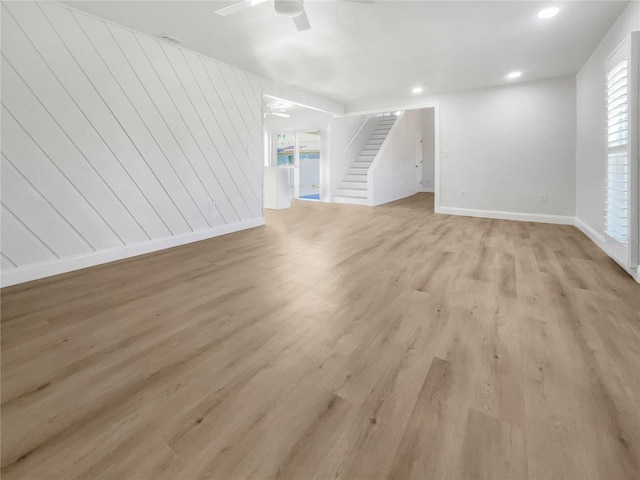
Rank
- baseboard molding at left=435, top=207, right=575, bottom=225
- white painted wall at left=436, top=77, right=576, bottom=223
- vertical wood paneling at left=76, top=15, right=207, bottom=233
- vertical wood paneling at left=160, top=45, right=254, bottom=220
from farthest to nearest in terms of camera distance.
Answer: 1. baseboard molding at left=435, top=207, right=575, bottom=225
2. white painted wall at left=436, top=77, right=576, bottom=223
3. vertical wood paneling at left=160, top=45, right=254, bottom=220
4. vertical wood paneling at left=76, top=15, right=207, bottom=233

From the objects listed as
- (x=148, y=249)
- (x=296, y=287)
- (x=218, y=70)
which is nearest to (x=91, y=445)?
(x=296, y=287)

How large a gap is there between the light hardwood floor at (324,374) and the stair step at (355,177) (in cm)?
583

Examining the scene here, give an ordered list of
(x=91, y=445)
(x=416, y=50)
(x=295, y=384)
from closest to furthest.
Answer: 1. (x=91, y=445)
2. (x=295, y=384)
3. (x=416, y=50)

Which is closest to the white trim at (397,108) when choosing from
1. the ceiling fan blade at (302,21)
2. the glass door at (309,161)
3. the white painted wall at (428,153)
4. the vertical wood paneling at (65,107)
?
the glass door at (309,161)

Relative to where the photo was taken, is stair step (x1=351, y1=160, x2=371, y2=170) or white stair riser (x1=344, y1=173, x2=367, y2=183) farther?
stair step (x1=351, y1=160, x2=371, y2=170)

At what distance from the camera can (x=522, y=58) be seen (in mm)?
4258

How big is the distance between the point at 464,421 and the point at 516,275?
2.05 m

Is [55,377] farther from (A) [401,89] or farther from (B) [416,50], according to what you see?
(A) [401,89]

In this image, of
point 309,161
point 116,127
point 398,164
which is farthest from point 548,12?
point 309,161

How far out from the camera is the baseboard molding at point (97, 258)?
271 cm

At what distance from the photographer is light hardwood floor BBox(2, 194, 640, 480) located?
101cm

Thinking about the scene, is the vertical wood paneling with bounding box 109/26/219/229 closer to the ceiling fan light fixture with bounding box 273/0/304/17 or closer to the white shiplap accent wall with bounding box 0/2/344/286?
the white shiplap accent wall with bounding box 0/2/344/286

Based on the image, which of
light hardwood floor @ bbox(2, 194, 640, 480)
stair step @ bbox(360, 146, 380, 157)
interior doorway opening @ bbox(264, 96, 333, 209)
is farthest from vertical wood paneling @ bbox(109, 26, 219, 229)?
stair step @ bbox(360, 146, 380, 157)

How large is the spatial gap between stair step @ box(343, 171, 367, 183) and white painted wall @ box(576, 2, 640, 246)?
459cm
